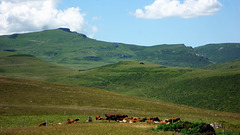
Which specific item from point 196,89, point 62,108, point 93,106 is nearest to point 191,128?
point 62,108

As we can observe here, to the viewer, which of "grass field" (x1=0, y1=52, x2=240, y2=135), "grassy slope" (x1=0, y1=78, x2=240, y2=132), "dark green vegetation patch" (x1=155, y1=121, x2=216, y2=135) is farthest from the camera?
"grassy slope" (x1=0, y1=78, x2=240, y2=132)

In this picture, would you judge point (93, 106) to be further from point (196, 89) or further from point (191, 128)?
point (196, 89)

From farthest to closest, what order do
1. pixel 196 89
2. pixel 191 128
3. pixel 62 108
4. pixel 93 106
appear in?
pixel 196 89 → pixel 93 106 → pixel 62 108 → pixel 191 128

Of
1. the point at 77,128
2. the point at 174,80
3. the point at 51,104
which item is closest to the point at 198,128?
the point at 77,128

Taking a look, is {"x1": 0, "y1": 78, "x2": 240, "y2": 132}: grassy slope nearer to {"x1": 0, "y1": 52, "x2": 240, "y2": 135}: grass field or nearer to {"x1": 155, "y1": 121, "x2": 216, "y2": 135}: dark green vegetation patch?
{"x1": 0, "y1": 52, "x2": 240, "y2": 135}: grass field

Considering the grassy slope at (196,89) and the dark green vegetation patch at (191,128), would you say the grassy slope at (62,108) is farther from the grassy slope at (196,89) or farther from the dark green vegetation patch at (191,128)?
the grassy slope at (196,89)

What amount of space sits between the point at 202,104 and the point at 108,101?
60.0 metres

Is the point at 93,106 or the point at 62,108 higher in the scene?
the point at 62,108

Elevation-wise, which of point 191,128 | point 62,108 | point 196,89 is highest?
point 191,128

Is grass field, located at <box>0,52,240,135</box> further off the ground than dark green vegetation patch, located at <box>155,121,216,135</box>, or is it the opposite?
dark green vegetation patch, located at <box>155,121,216,135</box>

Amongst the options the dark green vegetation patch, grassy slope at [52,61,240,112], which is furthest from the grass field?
the dark green vegetation patch

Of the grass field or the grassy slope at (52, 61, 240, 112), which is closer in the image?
the grass field

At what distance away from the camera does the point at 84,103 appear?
7219 centimetres

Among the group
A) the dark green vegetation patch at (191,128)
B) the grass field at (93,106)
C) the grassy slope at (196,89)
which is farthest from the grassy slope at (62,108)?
the grassy slope at (196,89)
